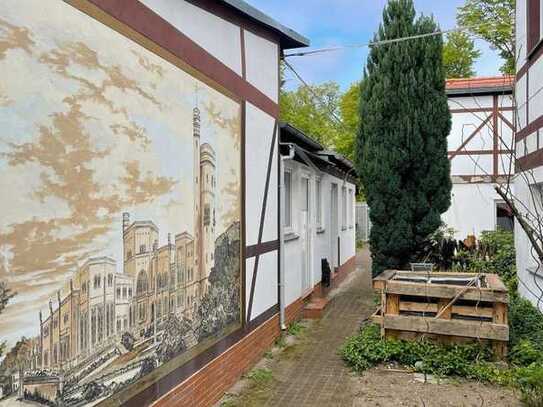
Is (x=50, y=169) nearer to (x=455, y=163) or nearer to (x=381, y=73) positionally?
(x=381, y=73)

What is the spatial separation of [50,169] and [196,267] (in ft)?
6.94

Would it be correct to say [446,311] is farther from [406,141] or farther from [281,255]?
[406,141]

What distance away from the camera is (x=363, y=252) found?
2195cm

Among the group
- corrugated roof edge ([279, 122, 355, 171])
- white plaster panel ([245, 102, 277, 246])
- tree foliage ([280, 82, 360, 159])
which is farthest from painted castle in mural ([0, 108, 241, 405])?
tree foliage ([280, 82, 360, 159])

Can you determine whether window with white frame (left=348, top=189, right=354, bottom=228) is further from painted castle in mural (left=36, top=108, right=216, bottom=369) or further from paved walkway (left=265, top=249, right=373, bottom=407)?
painted castle in mural (left=36, top=108, right=216, bottom=369)

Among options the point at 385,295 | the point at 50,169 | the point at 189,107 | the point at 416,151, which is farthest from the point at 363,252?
the point at 50,169

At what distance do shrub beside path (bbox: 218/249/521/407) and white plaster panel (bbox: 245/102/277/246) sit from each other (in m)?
1.62

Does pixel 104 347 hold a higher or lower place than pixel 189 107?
lower

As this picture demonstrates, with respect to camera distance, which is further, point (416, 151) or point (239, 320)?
point (416, 151)

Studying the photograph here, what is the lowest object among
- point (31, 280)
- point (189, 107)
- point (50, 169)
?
point (31, 280)

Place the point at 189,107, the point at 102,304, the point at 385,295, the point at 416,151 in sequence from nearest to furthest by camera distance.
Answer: the point at 102,304, the point at 189,107, the point at 385,295, the point at 416,151

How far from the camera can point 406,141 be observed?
9508mm

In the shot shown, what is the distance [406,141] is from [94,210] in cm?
744

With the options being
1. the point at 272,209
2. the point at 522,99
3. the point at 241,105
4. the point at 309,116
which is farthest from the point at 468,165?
the point at 309,116
